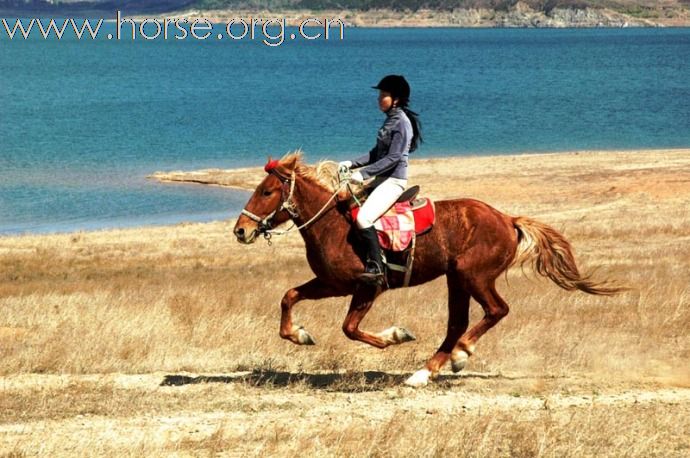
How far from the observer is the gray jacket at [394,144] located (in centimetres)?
1144

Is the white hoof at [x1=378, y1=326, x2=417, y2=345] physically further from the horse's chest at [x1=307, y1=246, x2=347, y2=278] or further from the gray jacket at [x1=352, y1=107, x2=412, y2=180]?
the gray jacket at [x1=352, y1=107, x2=412, y2=180]

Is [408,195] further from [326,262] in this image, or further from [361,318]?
[361,318]

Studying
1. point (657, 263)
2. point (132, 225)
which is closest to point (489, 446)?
point (657, 263)

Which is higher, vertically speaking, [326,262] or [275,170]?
[275,170]

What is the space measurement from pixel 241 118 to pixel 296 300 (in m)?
73.3

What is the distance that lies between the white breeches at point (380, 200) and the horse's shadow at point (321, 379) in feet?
5.49

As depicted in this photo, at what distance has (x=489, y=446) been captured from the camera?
928cm

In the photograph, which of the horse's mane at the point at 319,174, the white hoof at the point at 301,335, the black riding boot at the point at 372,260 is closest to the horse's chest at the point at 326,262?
the black riding boot at the point at 372,260

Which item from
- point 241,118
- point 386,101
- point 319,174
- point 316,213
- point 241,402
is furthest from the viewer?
point 241,118

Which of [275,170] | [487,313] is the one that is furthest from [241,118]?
[487,313]

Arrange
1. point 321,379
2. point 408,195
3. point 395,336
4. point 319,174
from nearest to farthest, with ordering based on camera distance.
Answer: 1. point 395,336
2. point 408,195
3. point 319,174
4. point 321,379

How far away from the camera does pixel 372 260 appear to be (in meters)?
11.5

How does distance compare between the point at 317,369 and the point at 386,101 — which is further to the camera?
the point at 317,369

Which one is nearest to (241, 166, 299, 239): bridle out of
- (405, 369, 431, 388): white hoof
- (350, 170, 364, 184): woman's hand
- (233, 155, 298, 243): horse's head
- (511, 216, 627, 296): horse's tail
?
(233, 155, 298, 243): horse's head
